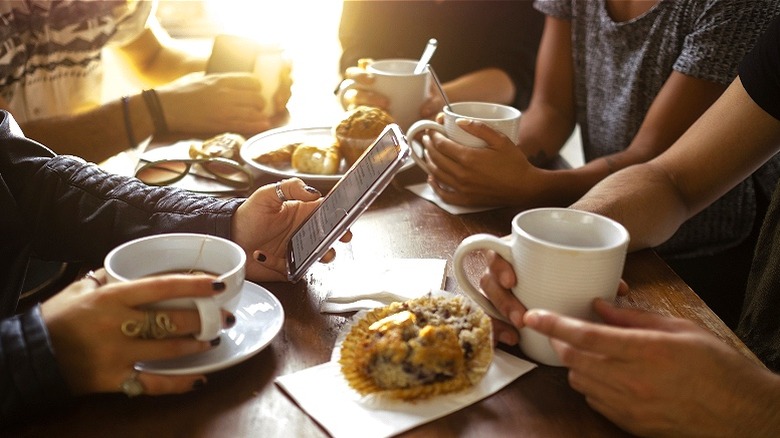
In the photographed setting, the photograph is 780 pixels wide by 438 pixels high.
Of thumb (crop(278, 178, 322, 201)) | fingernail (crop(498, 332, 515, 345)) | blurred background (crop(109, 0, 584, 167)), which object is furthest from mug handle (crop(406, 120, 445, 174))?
blurred background (crop(109, 0, 584, 167))

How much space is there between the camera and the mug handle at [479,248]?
27.7 inches

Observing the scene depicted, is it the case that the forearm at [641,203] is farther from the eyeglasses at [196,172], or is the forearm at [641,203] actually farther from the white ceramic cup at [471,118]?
the eyeglasses at [196,172]

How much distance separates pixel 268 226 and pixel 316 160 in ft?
1.10

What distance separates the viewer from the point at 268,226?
895 millimetres

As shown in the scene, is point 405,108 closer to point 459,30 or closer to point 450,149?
point 450,149

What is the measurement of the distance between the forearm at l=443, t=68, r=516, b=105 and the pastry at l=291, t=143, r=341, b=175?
628mm

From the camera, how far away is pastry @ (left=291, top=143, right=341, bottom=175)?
121 centimetres

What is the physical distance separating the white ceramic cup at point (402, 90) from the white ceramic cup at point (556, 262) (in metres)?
0.74

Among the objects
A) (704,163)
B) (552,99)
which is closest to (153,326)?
(704,163)

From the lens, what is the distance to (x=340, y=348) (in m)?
0.72

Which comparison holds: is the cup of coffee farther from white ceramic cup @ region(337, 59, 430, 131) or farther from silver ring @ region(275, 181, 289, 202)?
silver ring @ region(275, 181, 289, 202)

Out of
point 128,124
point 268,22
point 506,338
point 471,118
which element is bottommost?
point 268,22

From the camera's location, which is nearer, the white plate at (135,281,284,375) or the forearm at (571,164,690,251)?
the white plate at (135,281,284,375)

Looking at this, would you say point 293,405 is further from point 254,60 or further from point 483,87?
point 483,87
